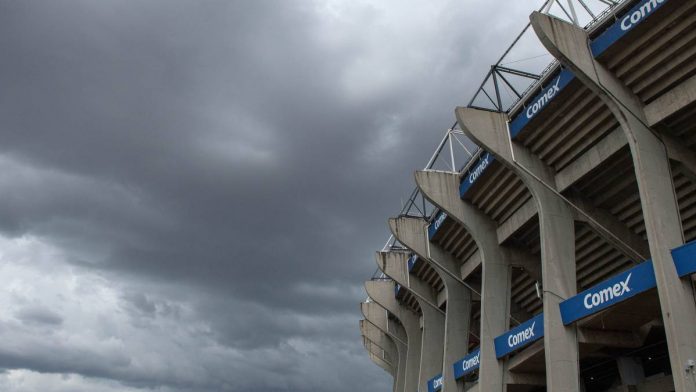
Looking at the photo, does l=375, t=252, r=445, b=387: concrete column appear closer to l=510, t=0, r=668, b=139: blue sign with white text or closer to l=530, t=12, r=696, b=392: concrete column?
l=510, t=0, r=668, b=139: blue sign with white text

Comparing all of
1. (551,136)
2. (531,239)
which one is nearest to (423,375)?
(531,239)

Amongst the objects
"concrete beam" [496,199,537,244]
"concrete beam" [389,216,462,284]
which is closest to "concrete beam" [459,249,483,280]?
"concrete beam" [389,216,462,284]

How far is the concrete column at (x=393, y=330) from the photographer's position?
181ft

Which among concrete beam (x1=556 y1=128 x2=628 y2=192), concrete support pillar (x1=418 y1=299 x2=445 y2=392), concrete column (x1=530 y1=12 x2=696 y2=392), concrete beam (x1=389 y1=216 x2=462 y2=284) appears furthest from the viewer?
concrete support pillar (x1=418 y1=299 x2=445 y2=392)

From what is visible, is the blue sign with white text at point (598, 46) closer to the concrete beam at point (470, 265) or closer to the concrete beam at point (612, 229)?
the concrete beam at point (612, 229)

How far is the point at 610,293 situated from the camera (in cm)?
1909

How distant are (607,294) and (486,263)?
32.0 ft

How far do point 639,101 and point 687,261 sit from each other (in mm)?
5966

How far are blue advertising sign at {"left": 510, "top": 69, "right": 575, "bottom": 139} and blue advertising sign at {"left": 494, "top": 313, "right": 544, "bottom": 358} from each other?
25.1 feet

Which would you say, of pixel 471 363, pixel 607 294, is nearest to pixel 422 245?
pixel 471 363

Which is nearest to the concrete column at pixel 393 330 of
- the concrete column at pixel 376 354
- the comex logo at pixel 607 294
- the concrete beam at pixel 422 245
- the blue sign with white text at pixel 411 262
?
the concrete column at pixel 376 354

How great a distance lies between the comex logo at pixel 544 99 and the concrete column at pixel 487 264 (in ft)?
24.3

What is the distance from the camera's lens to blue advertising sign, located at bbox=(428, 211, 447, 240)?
3316cm

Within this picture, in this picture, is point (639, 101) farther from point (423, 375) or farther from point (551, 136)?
point (423, 375)
